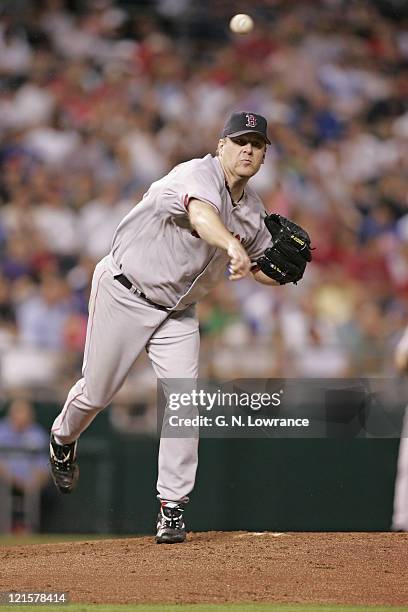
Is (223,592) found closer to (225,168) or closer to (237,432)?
(225,168)

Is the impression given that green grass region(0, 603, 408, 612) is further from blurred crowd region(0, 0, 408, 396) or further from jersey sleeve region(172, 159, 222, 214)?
blurred crowd region(0, 0, 408, 396)

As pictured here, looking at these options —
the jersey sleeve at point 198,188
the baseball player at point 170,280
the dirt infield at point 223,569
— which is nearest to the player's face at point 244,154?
the baseball player at point 170,280

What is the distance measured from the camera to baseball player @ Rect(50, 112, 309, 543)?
464cm

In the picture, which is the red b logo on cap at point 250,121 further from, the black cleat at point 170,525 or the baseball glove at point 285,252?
the black cleat at point 170,525

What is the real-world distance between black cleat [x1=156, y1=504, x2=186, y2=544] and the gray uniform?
0.07 meters

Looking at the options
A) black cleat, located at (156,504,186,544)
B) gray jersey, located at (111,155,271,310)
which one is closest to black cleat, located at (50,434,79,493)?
black cleat, located at (156,504,186,544)

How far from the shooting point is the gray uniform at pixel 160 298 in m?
4.75

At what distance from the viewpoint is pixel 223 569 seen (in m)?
4.25

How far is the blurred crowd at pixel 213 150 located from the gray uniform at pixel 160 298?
2.32m

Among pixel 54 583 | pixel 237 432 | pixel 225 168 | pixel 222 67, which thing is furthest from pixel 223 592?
pixel 222 67

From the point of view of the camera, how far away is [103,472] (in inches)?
288

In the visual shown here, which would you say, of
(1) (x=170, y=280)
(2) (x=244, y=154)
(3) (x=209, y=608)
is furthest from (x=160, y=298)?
(3) (x=209, y=608)

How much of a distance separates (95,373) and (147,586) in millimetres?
1265

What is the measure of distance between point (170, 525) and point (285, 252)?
54.3 inches
